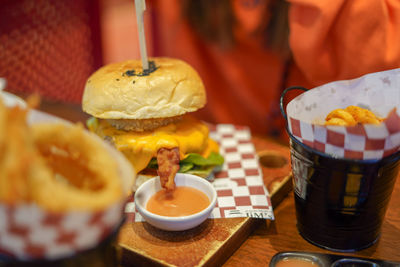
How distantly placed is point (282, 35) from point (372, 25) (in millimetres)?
991

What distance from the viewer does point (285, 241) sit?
1402 millimetres

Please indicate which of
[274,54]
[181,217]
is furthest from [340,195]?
[274,54]

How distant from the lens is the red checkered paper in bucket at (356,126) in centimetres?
108

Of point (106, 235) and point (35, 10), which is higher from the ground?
point (35, 10)

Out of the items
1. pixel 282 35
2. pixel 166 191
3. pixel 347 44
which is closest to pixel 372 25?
pixel 347 44

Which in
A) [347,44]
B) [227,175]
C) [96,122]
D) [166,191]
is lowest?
[227,175]

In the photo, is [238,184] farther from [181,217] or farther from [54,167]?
[54,167]

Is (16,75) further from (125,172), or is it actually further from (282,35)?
(125,172)

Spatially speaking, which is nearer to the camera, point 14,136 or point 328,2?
point 14,136

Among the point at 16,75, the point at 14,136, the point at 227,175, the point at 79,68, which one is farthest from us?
the point at 79,68

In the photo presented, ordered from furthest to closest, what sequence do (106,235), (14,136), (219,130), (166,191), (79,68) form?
(79,68) → (219,130) → (166,191) → (106,235) → (14,136)

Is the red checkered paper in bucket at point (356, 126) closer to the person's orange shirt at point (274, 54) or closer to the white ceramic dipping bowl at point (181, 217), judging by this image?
the person's orange shirt at point (274, 54)

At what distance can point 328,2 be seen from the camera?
1619mm

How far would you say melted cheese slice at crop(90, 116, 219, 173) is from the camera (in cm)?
164
